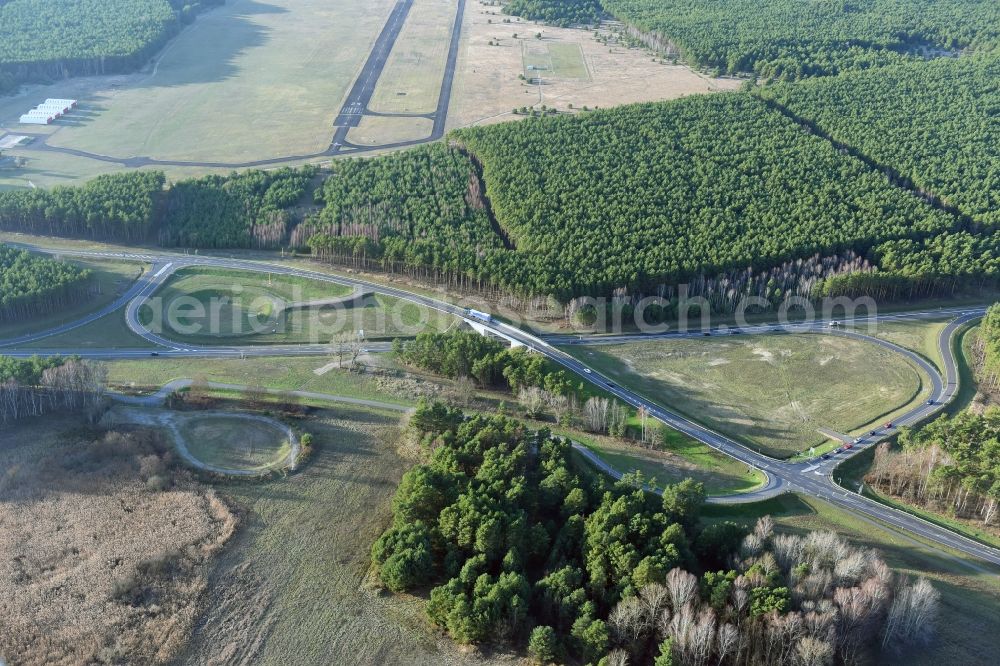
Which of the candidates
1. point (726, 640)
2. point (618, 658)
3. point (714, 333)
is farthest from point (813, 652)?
point (714, 333)

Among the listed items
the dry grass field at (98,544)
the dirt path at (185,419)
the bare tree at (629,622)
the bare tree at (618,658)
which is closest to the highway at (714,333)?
the dirt path at (185,419)

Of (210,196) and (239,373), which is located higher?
(210,196)

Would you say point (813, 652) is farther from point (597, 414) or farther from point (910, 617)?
point (597, 414)

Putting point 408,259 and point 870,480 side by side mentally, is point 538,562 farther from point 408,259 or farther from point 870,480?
point 408,259

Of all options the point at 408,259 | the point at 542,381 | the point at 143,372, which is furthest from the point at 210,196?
the point at 542,381

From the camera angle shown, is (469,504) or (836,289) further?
(836,289)

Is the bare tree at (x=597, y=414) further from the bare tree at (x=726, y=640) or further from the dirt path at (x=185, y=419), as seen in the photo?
the bare tree at (x=726, y=640)

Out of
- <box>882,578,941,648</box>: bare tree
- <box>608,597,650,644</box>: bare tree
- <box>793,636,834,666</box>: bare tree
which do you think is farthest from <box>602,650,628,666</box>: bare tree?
Answer: <box>882,578,941,648</box>: bare tree
